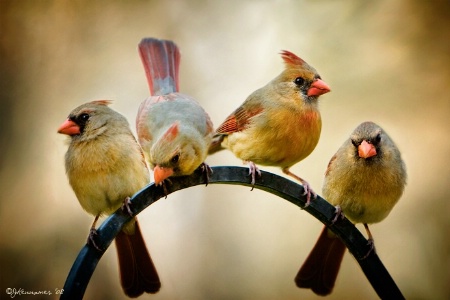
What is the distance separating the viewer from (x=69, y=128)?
178 centimetres

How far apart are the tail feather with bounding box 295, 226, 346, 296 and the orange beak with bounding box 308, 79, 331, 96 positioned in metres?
0.50

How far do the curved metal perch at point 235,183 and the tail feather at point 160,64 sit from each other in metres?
0.47

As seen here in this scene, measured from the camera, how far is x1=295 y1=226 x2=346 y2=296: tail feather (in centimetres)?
195

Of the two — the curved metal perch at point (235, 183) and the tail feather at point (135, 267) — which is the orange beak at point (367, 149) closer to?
the curved metal perch at point (235, 183)

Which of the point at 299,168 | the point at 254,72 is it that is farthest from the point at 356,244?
the point at 254,72

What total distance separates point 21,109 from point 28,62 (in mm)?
197

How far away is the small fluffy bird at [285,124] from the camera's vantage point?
2053 mm

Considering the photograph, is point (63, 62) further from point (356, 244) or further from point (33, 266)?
point (356, 244)

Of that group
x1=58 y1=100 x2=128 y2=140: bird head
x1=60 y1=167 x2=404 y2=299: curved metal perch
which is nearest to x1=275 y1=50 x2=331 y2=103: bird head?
x1=60 y1=167 x2=404 y2=299: curved metal perch

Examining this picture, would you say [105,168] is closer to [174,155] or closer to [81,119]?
[81,119]

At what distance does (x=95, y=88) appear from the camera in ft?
8.07

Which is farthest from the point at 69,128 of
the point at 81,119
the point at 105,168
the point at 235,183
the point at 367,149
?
the point at 367,149

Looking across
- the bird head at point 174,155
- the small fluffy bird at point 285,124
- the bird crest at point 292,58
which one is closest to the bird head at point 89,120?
the bird head at point 174,155

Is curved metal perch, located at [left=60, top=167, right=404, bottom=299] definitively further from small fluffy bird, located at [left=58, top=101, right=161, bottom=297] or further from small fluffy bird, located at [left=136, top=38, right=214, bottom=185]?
small fluffy bird, located at [left=58, top=101, right=161, bottom=297]
